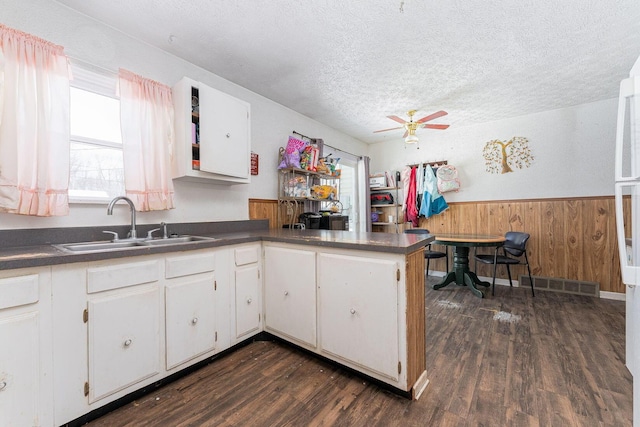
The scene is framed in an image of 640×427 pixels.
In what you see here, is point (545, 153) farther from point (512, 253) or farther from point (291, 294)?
point (291, 294)

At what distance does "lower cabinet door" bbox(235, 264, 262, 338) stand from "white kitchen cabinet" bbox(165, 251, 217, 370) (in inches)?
8.1

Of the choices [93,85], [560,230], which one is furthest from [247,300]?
[560,230]

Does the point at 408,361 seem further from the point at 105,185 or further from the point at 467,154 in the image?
the point at 467,154

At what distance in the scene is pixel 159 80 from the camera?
7.34 ft

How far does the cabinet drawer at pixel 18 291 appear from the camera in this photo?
44.5 inches

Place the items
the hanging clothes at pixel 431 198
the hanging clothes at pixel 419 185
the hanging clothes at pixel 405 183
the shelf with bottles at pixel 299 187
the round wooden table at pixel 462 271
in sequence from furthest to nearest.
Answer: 1. the hanging clothes at pixel 405 183
2. the hanging clothes at pixel 419 185
3. the hanging clothes at pixel 431 198
4. the round wooden table at pixel 462 271
5. the shelf with bottles at pixel 299 187

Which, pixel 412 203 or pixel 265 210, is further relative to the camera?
pixel 412 203

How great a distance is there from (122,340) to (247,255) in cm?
91

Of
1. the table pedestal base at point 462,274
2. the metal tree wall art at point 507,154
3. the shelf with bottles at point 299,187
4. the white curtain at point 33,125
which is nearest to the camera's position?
the white curtain at point 33,125

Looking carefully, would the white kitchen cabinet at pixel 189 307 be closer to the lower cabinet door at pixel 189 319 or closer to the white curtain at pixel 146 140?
the lower cabinet door at pixel 189 319

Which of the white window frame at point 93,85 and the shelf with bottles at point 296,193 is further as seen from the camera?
the shelf with bottles at point 296,193

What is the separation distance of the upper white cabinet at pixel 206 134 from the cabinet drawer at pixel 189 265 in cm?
72

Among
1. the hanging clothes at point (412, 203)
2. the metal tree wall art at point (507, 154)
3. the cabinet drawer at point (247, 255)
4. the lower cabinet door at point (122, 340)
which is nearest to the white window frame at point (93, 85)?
the lower cabinet door at point (122, 340)

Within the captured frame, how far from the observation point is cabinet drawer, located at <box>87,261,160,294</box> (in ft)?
4.55
